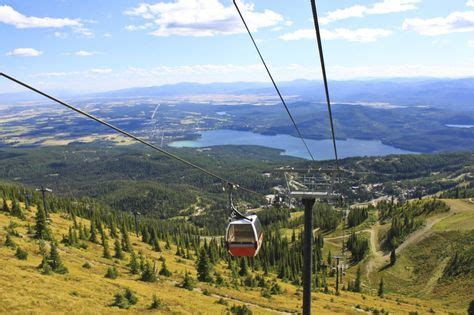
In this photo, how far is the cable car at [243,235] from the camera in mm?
19031

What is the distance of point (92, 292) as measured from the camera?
38.6m

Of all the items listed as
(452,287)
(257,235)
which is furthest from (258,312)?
(452,287)

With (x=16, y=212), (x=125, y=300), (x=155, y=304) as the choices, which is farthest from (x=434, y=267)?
(x=16, y=212)

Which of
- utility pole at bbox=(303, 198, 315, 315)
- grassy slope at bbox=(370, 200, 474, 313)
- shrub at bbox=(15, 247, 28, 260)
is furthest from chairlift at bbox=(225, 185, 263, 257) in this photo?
grassy slope at bbox=(370, 200, 474, 313)

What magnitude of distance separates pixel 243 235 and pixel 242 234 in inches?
5.6

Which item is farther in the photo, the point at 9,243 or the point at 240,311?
the point at 9,243

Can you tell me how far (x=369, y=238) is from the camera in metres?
145

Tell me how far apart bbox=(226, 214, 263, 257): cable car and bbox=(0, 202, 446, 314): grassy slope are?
18.7 m

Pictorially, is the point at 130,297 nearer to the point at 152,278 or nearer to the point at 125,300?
the point at 125,300

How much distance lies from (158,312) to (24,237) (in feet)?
106

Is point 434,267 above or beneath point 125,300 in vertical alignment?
beneath

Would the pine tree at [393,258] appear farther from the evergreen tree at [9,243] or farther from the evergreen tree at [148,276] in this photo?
the evergreen tree at [9,243]

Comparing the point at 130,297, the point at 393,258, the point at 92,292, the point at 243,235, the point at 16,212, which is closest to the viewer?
the point at 243,235

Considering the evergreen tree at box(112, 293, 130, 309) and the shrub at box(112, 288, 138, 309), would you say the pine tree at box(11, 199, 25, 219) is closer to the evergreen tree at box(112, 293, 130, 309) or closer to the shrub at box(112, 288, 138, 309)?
the shrub at box(112, 288, 138, 309)
